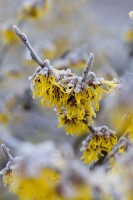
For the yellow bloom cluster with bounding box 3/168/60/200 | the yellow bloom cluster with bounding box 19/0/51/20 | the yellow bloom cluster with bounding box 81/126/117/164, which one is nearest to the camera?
the yellow bloom cluster with bounding box 3/168/60/200

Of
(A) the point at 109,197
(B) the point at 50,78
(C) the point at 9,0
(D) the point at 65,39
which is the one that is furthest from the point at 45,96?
(C) the point at 9,0

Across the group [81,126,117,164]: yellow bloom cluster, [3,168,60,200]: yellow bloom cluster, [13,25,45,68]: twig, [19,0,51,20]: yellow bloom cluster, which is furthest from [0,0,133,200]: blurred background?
[3,168,60,200]: yellow bloom cluster

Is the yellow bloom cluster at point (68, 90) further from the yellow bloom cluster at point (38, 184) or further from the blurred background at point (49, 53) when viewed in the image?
the blurred background at point (49, 53)

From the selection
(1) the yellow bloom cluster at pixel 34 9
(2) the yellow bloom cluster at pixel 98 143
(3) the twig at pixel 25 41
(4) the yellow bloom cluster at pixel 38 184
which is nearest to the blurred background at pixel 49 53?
(1) the yellow bloom cluster at pixel 34 9

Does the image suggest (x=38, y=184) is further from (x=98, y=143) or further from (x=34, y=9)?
(x=34, y=9)

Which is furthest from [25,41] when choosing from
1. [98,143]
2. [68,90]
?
[98,143]

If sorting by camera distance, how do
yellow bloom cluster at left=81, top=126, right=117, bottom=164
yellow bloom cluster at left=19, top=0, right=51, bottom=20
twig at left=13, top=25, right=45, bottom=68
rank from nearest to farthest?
twig at left=13, top=25, right=45, bottom=68
yellow bloom cluster at left=81, top=126, right=117, bottom=164
yellow bloom cluster at left=19, top=0, right=51, bottom=20

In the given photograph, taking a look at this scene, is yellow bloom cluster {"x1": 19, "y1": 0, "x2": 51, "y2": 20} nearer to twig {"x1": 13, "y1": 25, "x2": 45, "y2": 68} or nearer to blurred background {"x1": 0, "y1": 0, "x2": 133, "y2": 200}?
blurred background {"x1": 0, "y1": 0, "x2": 133, "y2": 200}
